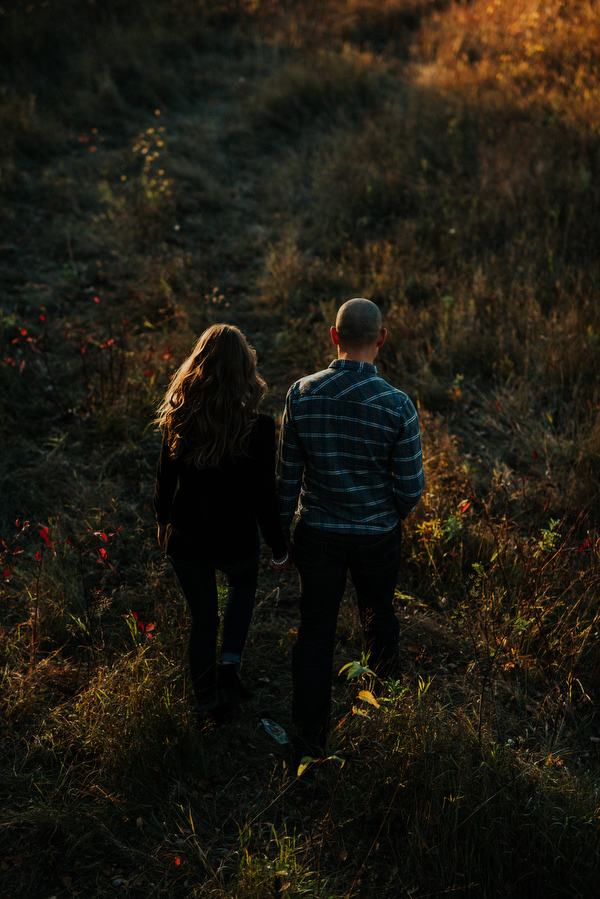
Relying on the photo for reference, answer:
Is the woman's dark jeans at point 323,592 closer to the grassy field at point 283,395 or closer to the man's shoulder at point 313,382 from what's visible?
the grassy field at point 283,395

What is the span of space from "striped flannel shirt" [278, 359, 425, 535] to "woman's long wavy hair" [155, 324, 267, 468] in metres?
0.25

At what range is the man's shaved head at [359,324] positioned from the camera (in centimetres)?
270

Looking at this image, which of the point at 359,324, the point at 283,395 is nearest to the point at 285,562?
the point at 359,324

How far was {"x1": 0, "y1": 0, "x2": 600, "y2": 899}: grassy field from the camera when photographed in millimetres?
2586

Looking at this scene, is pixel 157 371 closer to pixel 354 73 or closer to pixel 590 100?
pixel 590 100

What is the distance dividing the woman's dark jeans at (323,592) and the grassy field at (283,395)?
0.59 ft

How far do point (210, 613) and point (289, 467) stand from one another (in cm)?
81

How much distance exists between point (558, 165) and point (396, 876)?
7975 mm

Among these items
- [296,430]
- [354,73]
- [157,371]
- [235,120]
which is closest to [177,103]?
[235,120]

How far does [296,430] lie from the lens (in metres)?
2.82

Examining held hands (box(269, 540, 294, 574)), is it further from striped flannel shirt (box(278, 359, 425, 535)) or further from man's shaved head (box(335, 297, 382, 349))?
man's shaved head (box(335, 297, 382, 349))

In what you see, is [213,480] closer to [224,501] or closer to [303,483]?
[224,501]

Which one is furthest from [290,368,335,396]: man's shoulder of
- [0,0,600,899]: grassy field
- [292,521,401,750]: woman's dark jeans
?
[0,0,600,899]: grassy field

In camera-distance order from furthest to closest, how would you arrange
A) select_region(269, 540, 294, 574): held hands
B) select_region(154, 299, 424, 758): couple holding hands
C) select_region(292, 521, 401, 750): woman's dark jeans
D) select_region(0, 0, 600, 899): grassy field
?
select_region(269, 540, 294, 574): held hands → select_region(292, 521, 401, 750): woman's dark jeans → select_region(154, 299, 424, 758): couple holding hands → select_region(0, 0, 600, 899): grassy field
